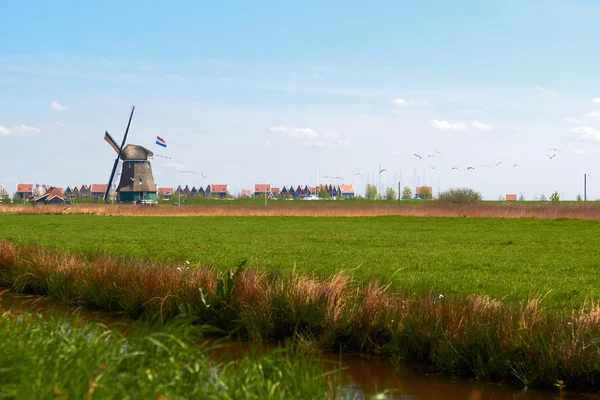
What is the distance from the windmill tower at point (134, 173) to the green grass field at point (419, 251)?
215ft

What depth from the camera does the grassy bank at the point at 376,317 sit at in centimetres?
961

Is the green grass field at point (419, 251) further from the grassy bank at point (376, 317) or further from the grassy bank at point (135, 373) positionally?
the grassy bank at point (135, 373)

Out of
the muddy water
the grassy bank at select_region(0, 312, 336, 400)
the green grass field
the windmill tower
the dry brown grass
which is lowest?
Result: the muddy water

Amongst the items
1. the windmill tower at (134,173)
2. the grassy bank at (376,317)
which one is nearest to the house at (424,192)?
the windmill tower at (134,173)

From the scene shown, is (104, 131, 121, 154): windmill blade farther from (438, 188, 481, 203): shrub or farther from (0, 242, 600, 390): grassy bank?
(0, 242, 600, 390): grassy bank

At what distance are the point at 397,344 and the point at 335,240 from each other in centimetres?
2093

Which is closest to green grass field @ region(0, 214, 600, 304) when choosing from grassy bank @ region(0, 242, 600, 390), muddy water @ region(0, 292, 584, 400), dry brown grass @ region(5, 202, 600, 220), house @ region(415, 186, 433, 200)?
grassy bank @ region(0, 242, 600, 390)

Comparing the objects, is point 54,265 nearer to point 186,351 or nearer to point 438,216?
point 186,351

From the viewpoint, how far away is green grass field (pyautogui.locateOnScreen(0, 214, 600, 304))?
1702 cm

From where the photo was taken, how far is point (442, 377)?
33.1 ft

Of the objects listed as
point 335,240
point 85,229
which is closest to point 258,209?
point 85,229

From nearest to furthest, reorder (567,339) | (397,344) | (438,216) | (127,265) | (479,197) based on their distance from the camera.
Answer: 1. (567,339)
2. (397,344)
3. (127,265)
4. (438,216)
5. (479,197)

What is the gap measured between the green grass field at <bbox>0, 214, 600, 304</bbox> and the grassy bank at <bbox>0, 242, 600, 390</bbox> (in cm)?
188

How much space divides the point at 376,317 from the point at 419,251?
49.0ft
